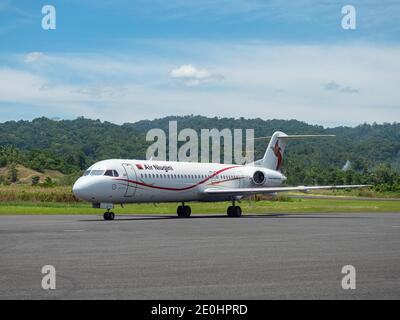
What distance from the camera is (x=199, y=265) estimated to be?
50.5ft

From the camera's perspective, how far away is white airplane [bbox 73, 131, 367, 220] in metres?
39.7

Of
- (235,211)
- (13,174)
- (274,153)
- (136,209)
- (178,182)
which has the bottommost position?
(136,209)

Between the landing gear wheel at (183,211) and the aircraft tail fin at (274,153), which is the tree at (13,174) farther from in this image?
the landing gear wheel at (183,211)

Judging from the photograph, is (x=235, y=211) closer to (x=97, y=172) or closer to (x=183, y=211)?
(x=183, y=211)

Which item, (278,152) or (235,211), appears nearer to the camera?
(235,211)

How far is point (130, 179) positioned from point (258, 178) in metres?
13.9

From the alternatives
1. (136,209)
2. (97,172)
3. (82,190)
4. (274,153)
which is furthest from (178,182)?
(274,153)

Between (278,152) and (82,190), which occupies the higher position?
(278,152)

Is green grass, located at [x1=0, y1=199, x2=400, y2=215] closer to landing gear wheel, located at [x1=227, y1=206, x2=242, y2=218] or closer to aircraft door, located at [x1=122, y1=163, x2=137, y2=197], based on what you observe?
landing gear wheel, located at [x1=227, y1=206, x2=242, y2=218]

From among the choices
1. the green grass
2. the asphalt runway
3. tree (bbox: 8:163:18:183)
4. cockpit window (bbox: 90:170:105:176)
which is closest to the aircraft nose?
cockpit window (bbox: 90:170:105:176)

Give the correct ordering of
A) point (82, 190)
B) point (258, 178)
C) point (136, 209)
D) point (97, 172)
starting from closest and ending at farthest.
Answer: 1. point (82, 190)
2. point (97, 172)
3. point (258, 178)
4. point (136, 209)

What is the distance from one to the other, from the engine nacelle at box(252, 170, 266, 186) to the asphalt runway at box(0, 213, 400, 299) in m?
26.9
